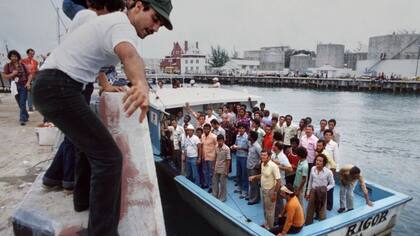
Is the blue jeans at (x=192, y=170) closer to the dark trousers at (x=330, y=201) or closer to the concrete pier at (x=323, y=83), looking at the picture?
the dark trousers at (x=330, y=201)

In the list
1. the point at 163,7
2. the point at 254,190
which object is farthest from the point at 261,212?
the point at 163,7

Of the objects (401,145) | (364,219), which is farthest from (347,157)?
(364,219)

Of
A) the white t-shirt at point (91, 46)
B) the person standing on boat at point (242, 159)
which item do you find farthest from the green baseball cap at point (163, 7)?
the person standing on boat at point (242, 159)

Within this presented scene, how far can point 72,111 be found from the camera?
1.66 meters

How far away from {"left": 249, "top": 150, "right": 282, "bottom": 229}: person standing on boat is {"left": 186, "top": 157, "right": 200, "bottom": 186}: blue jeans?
228 cm

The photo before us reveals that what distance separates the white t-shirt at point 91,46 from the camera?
1.48 m

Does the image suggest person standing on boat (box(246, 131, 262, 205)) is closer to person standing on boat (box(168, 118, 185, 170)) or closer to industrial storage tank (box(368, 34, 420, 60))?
person standing on boat (box(168, 118, 185, 170))

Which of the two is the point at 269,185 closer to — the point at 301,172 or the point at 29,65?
the point at 301,172

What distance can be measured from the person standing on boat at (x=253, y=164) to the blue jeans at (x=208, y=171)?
3.34 feet

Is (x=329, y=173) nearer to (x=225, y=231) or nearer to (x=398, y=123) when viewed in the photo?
(x=225, y=231)

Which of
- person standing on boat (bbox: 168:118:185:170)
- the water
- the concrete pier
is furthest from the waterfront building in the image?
person standing on boat (bbox: 168:118:185:170)

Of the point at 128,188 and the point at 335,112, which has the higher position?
the point at 128,188

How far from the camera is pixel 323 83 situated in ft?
176

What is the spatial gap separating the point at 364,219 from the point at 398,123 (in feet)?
74.7
